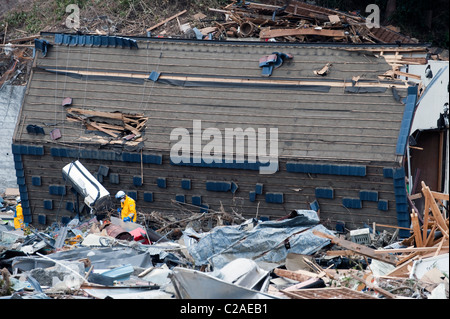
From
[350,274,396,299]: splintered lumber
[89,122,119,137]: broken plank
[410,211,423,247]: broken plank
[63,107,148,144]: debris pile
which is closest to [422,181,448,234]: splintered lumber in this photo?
[410,211,423,247]: broken plank

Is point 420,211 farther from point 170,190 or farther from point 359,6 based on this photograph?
point 359,6

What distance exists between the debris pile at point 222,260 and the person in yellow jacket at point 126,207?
0.31m

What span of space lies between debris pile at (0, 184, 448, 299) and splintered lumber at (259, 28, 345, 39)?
8.02m

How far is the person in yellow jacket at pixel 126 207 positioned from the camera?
1669 cm

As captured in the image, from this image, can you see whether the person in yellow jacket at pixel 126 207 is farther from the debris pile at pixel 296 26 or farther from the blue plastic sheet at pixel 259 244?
the debris pile at pixel 296 26

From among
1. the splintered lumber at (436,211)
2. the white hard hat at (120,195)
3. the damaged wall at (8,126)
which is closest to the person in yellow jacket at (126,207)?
the white hard hat at (120,195)

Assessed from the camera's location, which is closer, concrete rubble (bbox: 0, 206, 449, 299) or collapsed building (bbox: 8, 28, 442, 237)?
concrete rubble (bbox: 0, 206, 449, 299)

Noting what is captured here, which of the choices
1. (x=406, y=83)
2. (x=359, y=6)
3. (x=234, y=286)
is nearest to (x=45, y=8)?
(x=359, y=6)

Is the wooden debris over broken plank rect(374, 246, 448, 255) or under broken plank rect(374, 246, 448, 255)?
over

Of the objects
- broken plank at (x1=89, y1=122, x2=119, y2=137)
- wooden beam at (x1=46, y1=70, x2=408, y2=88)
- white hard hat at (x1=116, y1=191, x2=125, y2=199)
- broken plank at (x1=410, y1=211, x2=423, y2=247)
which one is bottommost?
broken plank at (x1=410, y1=211, x2=423, y2=247)

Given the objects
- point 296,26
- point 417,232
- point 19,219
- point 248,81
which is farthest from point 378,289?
point 296,26

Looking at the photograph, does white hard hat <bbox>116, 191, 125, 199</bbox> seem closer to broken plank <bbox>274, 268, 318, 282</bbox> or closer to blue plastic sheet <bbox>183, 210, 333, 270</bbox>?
blue plastic sheet <bbox>183, 210, 333, 270</bbox>

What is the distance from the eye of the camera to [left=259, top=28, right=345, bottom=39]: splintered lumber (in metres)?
22.8

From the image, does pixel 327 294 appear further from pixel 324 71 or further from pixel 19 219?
pixel 19 219
